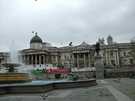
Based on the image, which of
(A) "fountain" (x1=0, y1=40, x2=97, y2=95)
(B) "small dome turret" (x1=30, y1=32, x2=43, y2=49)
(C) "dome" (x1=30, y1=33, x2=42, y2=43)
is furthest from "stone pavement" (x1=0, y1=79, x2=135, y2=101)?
(C) "dome" (x1=30, y1=33, x2=42, y2=43)

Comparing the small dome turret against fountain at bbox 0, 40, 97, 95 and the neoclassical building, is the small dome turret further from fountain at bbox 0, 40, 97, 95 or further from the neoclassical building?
fountain at bbox 0, 40, 97, 95

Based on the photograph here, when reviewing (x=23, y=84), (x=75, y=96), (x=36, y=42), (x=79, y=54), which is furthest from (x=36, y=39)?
(x=75, y=96)

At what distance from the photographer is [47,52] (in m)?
140

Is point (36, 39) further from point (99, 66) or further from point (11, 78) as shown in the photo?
point (11, 78)

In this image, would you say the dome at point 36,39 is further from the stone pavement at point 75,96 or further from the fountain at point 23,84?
the stone pavement at point 75,96

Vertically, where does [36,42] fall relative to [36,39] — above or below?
below

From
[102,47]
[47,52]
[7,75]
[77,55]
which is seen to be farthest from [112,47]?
[7,75]

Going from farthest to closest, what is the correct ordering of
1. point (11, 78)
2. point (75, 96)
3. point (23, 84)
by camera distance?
1. point (11, 78)
2. point (23, 84)
3. point (75, 96)

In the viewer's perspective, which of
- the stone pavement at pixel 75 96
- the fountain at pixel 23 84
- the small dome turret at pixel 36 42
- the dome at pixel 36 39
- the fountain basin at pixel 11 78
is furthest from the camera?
the dome at pixel 36 39

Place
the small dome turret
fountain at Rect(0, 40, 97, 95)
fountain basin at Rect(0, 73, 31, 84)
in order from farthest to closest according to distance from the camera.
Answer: the small dome turret, fountain basin at Rect(0, 73, 31, 84), fountain at Rect(0, 40, 97, 95)

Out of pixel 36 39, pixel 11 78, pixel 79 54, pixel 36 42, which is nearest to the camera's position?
pixel 11 78

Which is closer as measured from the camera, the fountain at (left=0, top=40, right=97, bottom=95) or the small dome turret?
the fountain at (left=0, top=40, right=97, bottom=95)

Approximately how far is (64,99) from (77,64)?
401ft

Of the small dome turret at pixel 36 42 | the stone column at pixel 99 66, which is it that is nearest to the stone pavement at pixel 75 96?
the stone column at pixel 99 66
